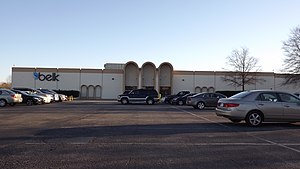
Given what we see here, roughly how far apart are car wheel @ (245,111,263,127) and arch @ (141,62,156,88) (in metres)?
49.6

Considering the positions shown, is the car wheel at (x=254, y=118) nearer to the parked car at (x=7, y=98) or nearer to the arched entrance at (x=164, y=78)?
the parked car at (x=7, y=98)

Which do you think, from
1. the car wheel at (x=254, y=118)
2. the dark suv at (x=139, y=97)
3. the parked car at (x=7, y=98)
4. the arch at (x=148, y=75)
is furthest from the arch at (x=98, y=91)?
the car wheel at (x=254, y=118)

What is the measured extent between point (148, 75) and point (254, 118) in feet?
166

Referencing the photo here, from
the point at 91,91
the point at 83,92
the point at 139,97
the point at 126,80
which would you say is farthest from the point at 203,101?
the point at 83,92

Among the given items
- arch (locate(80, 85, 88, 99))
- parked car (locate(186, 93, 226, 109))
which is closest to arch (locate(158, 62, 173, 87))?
arch (locate(80, 85, 88, 99))

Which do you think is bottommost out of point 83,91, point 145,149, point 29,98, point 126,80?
point 145,149

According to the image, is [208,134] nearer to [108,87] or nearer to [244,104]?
[244,104]

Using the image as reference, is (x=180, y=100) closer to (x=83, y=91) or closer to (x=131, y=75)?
(x=131, y=75)

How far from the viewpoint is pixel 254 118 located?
14.4 meters

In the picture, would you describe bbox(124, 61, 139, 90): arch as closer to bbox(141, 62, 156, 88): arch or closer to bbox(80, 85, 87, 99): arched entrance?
bbox(141, 62, 156, 88): arch

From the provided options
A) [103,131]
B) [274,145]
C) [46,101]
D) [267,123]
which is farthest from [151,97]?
[274,145]

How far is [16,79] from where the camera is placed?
209 ft

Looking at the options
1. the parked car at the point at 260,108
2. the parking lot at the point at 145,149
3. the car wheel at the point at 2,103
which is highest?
the parked car at the point at 260,108

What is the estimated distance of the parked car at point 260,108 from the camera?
1431cm
